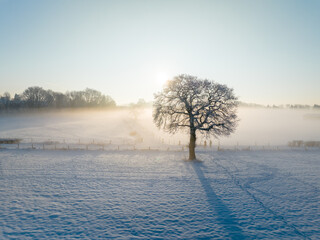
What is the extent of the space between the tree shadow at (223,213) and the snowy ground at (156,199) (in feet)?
0.18

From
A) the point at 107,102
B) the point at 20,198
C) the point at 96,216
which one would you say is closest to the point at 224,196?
the point at 96,216

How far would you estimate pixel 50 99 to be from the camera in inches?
4055

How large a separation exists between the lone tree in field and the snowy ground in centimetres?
535

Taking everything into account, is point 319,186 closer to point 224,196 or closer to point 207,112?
point 224,196

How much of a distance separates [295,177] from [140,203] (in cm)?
1691

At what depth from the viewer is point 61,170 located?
1772cm

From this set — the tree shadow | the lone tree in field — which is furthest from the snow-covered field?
the lone tree in field

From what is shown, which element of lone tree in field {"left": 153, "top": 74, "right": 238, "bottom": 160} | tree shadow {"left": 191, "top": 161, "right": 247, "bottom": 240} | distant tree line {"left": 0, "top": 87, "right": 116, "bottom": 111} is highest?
distant tree line {"left": 0, "top": 87, "right": 116, "bottom": 111}

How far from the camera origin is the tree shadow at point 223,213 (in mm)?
9023

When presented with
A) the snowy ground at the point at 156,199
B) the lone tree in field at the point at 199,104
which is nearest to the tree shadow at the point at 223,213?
the snowy ground at the point at 156,199

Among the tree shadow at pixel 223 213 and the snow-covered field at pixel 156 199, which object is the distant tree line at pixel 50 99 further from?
the tree shadow at pixel 223 213

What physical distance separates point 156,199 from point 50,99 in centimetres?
11690

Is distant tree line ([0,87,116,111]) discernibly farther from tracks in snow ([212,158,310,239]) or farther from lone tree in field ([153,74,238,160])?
tracks in snow ([212,158,310,239])

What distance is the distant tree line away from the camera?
94750mm
